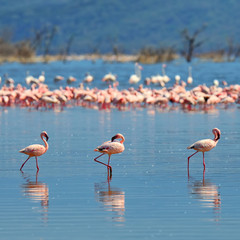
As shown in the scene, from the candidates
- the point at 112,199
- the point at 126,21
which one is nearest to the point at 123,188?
the point at 112,199

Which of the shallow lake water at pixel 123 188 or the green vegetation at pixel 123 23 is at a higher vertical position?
the green vegetation at pixel 123 23

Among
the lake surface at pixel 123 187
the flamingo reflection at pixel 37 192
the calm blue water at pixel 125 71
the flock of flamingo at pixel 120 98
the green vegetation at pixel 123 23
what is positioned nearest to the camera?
the lake surface at pixel 123 187

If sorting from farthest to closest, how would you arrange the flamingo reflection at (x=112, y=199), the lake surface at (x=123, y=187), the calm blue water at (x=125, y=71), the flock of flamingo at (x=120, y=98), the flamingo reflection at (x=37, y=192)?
the calm blue water at (x=125, y=71) < the flock of flamingo at (x=120, y=98) < the flamingo reflection at (x=37, y=192) < the flamingo reflection at (x=112, y=199) < the lake surface at (x=123, y=187)

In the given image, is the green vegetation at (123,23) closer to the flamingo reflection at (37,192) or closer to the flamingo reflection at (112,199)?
the flamingo reflection at (37,192)

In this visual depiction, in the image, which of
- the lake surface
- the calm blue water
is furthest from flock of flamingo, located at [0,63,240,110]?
the calm blue water

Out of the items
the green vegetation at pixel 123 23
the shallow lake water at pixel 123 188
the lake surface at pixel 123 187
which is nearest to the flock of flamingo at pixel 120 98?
the lake surface at pixel 123 187

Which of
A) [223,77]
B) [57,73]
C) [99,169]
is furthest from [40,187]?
[57,73]

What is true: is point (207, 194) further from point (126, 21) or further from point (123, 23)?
point (126, 21)

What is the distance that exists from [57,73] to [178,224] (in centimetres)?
4228

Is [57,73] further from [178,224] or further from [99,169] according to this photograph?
[178,224]

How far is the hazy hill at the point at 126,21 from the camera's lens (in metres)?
98.2

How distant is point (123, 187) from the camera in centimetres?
1071

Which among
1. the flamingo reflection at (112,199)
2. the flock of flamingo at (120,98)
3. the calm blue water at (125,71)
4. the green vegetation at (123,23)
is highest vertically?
the green vegetation at (123,23)

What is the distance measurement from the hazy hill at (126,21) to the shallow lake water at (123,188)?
76664 mm
